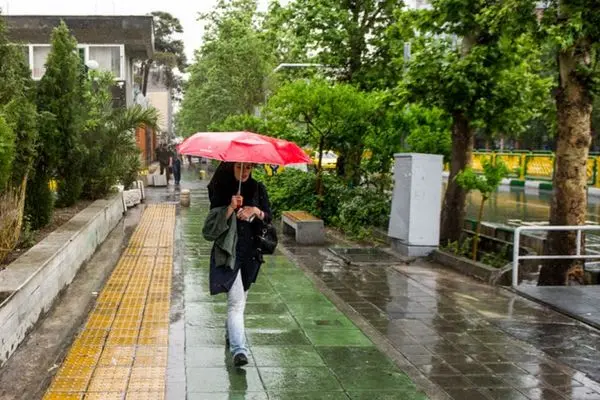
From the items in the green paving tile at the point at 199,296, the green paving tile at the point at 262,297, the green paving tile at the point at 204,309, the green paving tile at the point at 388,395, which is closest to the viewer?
the green paving tile at the point at 388,395

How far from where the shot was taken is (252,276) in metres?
5.75

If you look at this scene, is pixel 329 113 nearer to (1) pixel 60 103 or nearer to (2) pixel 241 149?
(1) pixel 60 103

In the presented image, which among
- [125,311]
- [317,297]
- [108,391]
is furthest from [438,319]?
[108,391]

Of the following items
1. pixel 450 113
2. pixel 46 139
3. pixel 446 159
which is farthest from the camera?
pixel 446 159

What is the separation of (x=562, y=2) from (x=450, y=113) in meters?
3.62

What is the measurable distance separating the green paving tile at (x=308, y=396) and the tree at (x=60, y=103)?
6999mm

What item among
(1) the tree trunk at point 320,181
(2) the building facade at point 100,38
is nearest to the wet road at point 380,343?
(1) the tree trunk at point 320,181

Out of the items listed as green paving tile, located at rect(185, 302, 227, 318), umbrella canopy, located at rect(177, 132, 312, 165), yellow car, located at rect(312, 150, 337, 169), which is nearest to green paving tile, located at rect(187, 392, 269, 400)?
umbrella canopy, located at rect(177, 132, 312, 165)

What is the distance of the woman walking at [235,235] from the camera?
5.56m

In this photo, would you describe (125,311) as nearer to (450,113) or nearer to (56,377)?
(56,377)

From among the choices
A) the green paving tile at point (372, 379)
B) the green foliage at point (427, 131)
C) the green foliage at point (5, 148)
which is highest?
the green foliage at point (427, 131)

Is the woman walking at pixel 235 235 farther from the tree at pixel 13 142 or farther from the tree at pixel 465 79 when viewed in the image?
the tree at pixel 465 79

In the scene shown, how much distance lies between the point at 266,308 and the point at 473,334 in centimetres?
226

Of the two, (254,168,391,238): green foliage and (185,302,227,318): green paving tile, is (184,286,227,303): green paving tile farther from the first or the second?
(254,168,391,238): green foliage
